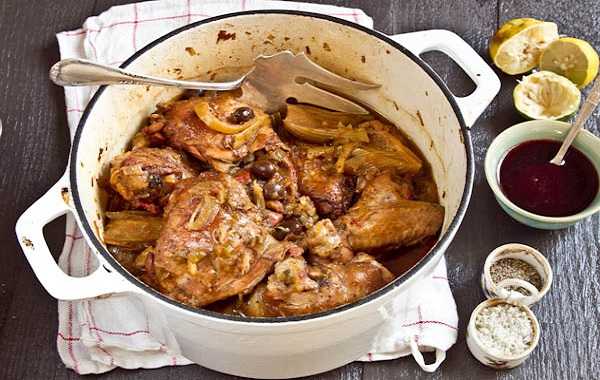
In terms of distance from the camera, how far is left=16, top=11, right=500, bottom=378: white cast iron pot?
201 cm

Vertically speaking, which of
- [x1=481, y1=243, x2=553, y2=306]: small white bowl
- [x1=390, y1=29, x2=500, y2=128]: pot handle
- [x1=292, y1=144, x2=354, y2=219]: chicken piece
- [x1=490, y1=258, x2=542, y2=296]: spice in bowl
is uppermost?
[x1=390, y1=29, x2=500, y2=128]: pot handle

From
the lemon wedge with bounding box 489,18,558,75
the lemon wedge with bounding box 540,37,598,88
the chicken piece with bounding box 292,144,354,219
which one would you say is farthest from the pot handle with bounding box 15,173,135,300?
the lemon wedge with bounding box 540,37,598,88

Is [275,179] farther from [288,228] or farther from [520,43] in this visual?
[520,43]

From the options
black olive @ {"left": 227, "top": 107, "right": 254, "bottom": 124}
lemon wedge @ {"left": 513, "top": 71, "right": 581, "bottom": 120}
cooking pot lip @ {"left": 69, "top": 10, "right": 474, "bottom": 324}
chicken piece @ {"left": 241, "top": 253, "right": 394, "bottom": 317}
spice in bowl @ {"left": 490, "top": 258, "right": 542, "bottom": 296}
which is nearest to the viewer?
cooking pot lip @ {"left": 69, "top": 10, "right": 474, "bottom": 324}

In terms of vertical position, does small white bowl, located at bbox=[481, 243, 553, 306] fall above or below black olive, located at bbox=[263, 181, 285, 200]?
below

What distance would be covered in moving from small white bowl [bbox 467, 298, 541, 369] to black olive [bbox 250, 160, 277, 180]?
0.76 metres

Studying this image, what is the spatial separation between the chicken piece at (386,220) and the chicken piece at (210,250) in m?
0.22

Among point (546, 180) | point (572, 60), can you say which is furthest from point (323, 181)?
point (572, 60)

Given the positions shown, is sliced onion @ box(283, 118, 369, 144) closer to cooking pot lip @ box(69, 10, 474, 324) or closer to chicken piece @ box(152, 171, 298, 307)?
cooking pot lip @ box(69, 10, 474, 324)

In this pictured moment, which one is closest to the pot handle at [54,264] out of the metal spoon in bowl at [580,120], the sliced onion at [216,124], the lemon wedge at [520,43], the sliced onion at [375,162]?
the sliced onion at [216,124]

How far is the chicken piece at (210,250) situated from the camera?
219 cm

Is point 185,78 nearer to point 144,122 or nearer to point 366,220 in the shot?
point 144,122

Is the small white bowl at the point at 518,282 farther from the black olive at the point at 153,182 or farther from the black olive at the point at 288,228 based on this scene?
the black olive at the point at 153,182

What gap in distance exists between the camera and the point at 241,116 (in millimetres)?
2506
